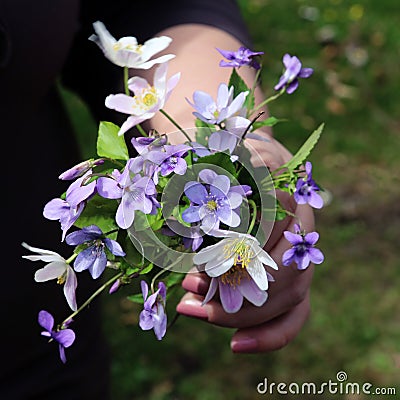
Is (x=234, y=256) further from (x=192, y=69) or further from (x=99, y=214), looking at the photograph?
(x=192, y=69)

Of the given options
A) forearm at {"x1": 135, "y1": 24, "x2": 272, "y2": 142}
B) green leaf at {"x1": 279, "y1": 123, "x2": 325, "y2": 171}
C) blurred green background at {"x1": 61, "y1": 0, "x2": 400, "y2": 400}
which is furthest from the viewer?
blurred green background at {"x1": 61, "y1": 0, "x2": 400, "y2": 400}

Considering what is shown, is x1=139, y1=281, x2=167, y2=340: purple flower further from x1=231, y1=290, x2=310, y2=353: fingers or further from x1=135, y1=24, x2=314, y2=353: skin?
x1=231, y1=290, x2=310, y2=353: fingers

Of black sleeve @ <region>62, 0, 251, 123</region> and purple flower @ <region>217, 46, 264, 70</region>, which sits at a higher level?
purple flower @ <region>217, 46, 264, 70</region>

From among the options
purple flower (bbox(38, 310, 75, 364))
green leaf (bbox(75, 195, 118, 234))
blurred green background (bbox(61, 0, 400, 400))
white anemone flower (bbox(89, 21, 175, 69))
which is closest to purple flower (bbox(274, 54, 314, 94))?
white anemone flower (bbox(89, 21, 175, 69))

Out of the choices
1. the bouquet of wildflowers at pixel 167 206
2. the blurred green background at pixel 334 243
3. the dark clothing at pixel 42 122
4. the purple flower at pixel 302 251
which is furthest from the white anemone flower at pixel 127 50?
the blurred green background at pixel 334 243

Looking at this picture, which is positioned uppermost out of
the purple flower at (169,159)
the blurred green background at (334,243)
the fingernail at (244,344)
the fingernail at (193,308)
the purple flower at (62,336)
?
the purple flower at (169,159)

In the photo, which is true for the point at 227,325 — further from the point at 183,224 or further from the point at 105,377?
the point at 105,377

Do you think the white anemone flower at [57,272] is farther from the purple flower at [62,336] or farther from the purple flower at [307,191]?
the purple flower at [307,191]

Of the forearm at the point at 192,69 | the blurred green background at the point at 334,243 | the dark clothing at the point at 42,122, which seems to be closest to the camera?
the forearm at the point at 192,69
